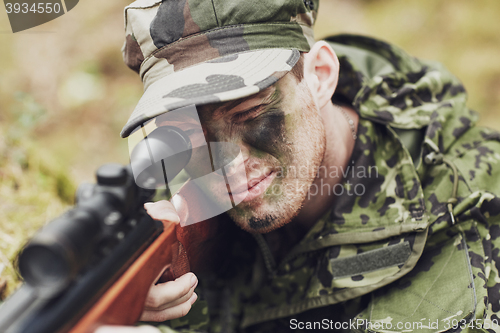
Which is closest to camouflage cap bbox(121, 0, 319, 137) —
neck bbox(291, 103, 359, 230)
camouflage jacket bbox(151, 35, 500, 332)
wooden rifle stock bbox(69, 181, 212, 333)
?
wooden rifle stock bbox(69, 181, 212, 333)

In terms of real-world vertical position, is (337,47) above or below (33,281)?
above

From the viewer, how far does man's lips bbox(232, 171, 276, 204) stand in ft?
5.66

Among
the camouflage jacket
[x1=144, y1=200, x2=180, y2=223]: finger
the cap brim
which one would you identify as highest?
the cap brim

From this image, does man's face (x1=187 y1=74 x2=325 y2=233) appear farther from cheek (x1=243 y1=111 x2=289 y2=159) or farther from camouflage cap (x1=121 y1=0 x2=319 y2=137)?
camouflage cap (x1=121 y1=0 x2=319 y2=137)

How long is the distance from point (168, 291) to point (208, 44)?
3.59 ft

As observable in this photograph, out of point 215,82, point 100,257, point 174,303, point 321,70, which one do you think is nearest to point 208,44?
point 215,82

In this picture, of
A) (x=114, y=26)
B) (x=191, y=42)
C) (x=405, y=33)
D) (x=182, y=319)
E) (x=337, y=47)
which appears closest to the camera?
(x=191, y=42)

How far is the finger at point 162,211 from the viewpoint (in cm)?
141

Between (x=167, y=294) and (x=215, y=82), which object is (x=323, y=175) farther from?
(x=167, y=294)

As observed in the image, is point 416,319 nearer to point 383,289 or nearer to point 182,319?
point 383,289

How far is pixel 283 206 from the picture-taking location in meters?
1.80

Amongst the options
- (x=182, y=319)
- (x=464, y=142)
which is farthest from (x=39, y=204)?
(x=464, y=142)

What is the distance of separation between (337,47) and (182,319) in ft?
7.01

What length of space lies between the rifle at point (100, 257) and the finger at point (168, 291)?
2.1 inches
